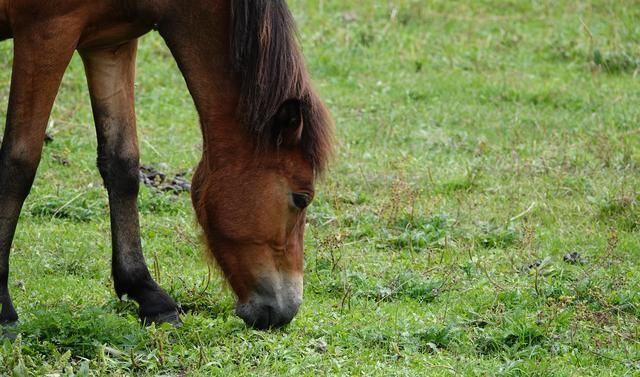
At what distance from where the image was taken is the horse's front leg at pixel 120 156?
5.38 m

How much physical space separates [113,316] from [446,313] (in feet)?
5.37

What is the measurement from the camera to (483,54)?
10906 mm

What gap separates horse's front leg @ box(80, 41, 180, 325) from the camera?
538 centimetres

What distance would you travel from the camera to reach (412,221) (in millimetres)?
6891

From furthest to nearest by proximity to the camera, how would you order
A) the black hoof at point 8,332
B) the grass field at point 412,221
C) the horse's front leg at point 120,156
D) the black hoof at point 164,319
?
1. the horse's front leg at point 120,156
2. the black hoof at point 164,319
3. the grass field at point 412,221
4. the black hoof at point 8,332

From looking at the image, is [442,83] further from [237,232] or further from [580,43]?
[237,232]

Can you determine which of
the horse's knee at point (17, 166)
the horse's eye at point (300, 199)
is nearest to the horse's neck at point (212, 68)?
the horse's eye at point (300, 199)

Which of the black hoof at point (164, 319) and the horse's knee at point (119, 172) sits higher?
the horse's knee at point (119, 172)

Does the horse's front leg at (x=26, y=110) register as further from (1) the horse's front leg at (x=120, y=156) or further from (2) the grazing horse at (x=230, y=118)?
(1) the horse's front leg at (x=120, y=156)

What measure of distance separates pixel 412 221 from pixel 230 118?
2.24 m

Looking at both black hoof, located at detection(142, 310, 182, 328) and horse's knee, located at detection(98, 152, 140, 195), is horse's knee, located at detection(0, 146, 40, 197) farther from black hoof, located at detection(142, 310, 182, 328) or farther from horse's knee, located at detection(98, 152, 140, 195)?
black hoof, located at detection(142, 310, 182, 328)

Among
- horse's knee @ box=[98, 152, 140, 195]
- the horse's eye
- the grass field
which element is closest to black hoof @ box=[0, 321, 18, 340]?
the grass field

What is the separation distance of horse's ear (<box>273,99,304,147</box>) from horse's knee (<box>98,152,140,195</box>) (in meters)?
0.93

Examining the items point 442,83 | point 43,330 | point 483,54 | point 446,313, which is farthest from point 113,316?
point 483,54
